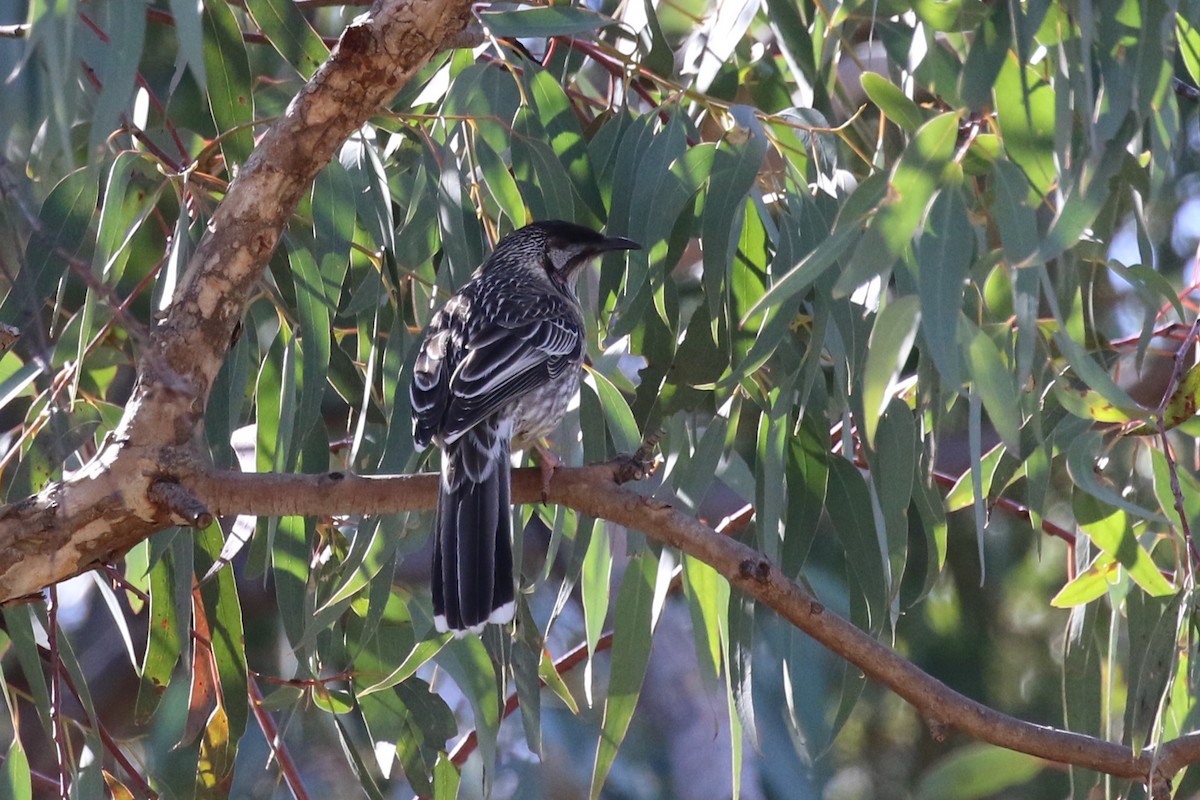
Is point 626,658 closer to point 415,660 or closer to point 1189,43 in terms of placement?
point 415,660

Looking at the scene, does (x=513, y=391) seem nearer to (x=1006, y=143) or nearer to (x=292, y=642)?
(x=292, y=642)

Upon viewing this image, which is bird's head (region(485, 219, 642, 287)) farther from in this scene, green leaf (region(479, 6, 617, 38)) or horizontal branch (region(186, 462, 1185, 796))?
horizontal branch (region(186, 462, 1185, 796))

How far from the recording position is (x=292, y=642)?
8.61ft

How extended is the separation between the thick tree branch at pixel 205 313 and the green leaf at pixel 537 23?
8 cm

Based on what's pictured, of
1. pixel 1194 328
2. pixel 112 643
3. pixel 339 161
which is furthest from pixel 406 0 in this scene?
pixel 112 643

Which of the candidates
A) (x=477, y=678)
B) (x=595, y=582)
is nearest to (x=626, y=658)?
(x=595, y=582)

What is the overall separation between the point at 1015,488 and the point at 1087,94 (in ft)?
7.58

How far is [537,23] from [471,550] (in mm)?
905

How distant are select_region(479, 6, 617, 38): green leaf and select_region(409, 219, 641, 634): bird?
42cm

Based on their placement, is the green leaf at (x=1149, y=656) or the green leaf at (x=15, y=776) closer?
the green leaf at (x=1149, y=656)

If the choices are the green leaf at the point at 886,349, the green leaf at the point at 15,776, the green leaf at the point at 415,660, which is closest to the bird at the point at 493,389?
the green leaf at the point at 415,660

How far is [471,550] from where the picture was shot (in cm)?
252

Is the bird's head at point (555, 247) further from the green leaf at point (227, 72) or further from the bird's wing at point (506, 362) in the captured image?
the green leaf at point (227, 72)

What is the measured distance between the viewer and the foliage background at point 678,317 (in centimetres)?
194
